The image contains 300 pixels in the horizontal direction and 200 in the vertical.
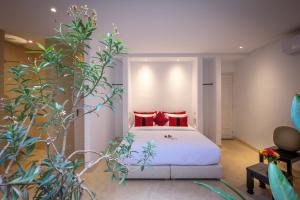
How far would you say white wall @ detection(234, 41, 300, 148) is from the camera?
11.0 feet

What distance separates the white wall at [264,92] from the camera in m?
3.36

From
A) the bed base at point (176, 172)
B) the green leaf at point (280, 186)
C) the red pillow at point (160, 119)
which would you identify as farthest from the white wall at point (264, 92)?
the green leaf at point (280, 186)

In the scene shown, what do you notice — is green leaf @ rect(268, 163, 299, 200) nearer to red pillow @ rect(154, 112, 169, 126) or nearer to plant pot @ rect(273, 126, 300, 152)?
plant pot @ rect(273, 126, 300, 152)

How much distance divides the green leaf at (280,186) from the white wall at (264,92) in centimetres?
344

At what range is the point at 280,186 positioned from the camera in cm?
54

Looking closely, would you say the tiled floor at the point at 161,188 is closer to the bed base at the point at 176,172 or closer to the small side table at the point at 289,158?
the bed base at the point at 176,172

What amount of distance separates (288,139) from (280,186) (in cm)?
297

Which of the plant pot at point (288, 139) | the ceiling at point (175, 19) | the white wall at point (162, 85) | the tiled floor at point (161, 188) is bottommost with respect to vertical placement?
the tiled floor at point (161, 188)

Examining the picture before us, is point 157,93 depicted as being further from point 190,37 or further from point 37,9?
point 37,9

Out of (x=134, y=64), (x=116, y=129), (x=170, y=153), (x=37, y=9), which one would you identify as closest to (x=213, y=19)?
(x=170, y=153)

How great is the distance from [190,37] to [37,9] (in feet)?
8.15

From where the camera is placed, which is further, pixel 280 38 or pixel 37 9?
pixel 280 38

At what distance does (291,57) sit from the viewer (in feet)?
10.7

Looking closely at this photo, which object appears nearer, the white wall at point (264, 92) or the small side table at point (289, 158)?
the small side table at point (289, 158)
